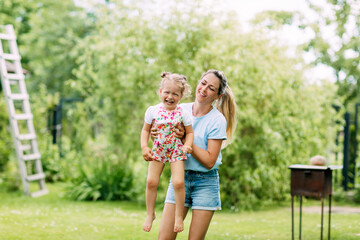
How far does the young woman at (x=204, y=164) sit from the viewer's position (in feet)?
9.80

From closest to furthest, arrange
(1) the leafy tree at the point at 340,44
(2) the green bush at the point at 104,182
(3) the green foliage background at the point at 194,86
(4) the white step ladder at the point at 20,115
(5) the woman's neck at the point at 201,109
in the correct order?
1. (5) the woman's neck at the point at 201,109
2. (3) the green foliage background at the point at 194,86
3. (4) the white step ladder at the point at 20,115
4. (2) the green bush at the point at 104,182
5. (1) the leafy tree at the point at 340,44

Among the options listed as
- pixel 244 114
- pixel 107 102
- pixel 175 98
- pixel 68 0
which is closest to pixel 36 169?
pixel 107 102

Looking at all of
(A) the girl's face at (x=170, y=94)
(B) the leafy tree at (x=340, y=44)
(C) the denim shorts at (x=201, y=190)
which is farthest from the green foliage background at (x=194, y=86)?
(B) the leafy tree at (x=340, y=44)

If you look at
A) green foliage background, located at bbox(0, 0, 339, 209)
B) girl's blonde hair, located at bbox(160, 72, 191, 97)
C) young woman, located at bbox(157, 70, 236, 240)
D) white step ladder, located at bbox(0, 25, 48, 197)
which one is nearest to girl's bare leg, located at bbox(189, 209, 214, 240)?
young woman, located at bbox(157, 70, 236, 240)

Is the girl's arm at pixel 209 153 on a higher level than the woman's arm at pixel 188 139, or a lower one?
lower

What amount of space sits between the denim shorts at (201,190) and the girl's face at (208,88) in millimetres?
511

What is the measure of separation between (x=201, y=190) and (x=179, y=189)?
19cm

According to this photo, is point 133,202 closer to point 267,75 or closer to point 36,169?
point 36,169

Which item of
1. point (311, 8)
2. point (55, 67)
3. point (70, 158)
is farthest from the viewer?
point (55, 67)

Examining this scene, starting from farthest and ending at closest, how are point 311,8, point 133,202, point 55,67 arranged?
point 55,67 → point 311,8 → point 133,202

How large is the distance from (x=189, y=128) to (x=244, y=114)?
444 centimetres

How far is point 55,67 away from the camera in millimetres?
22734

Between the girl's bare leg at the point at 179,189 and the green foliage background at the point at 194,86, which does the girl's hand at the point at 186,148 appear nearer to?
the girl's bare leg at the point at 179,189

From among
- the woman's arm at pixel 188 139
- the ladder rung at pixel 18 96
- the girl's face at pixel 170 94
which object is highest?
the girl's face at pixel 170 94
